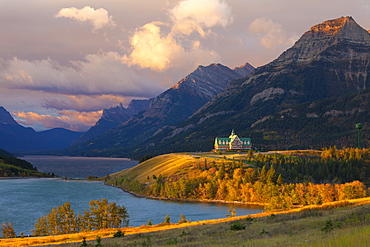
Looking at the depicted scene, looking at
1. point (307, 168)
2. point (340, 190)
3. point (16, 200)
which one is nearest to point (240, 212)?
point (340, 190)

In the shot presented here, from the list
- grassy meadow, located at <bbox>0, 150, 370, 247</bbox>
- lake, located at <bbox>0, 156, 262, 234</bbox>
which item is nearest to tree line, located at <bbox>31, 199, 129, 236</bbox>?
lake, located at <bbox>0, 156, 262, 234</bbox>

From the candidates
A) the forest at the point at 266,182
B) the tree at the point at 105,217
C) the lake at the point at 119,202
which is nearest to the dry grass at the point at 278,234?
the tree at the point at 105,217

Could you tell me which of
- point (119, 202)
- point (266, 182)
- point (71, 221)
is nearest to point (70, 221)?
point (71, 221)

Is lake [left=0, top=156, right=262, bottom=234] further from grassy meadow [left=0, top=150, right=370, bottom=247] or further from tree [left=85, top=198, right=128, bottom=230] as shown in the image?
grassy meadow [left=0, top=150, right=370, bottom=247]

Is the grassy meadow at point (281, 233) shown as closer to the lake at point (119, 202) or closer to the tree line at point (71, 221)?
the tree line at point (71, 221)

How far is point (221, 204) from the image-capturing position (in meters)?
164

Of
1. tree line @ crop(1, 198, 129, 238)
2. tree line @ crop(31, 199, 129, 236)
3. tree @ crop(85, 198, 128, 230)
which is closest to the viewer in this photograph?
tree line @ crop(1, 198, 129, 238)

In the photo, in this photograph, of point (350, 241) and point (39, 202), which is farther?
point (39, 202)

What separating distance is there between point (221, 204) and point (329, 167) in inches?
2598

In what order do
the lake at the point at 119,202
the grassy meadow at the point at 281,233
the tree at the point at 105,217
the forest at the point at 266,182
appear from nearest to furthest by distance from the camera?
the grassy meadow at the point at 281,233
the tree at the point at 105,217
the lake at the point at 119,202
the forest at the point at 266,182

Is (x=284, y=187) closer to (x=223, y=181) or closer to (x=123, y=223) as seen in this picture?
(x=223, y=181)

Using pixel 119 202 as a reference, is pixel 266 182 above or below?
above

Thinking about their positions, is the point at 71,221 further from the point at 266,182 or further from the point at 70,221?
the point at 266,182

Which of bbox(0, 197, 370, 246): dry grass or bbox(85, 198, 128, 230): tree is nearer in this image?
bbox(0, 197, 370, 246): dry grass
